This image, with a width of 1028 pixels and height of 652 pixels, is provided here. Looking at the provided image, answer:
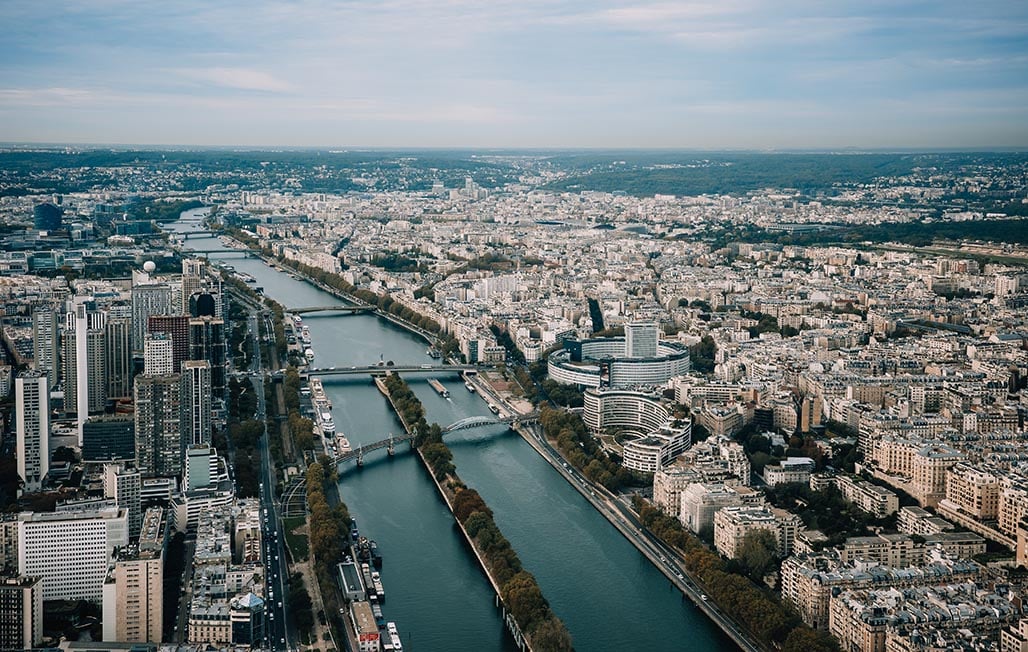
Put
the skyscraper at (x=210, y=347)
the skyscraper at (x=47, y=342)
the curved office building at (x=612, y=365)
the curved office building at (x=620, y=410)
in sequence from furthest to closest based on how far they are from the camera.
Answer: the curved office building at (x=612, y=365) → the skyscraper at (x=47, y=342) → the skyscraper at (x=210, y=347) → the curved office building at (x=620, y=410)

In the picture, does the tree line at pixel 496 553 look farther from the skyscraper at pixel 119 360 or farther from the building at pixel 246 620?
the skyscraper at pixel 119 360

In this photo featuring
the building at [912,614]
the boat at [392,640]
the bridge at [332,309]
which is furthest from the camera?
the bridge at [332,309]

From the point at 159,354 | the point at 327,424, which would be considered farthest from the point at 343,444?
the point at 159,354

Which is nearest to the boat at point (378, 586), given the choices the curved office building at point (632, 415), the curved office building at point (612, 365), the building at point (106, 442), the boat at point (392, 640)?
the boat at point (392, 640)

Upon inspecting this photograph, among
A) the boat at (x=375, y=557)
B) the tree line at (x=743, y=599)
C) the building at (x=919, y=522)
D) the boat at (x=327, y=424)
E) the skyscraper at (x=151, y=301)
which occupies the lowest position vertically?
the boat at (x=375, y=557)

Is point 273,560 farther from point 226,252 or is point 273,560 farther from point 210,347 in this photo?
point 226,252

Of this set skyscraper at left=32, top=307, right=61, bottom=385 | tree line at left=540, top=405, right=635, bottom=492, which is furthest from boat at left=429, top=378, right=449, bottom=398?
skyscraper at left=32, top=307, right=61, bottom=385

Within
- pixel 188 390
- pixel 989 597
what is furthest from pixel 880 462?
pixel 188 390
